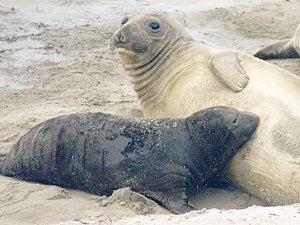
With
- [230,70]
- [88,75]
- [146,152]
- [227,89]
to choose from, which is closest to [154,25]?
[230,70]

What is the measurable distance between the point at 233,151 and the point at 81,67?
4101 millimetres

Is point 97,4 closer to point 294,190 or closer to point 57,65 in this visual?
point 57,65

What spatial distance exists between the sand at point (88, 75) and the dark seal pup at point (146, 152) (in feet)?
0.50

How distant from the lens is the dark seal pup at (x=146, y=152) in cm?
389

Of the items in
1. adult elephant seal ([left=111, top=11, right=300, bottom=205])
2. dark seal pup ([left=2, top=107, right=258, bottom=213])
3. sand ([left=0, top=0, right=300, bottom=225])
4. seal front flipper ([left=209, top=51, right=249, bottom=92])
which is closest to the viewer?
sand ([left=0, top=0, right=300, bottom=225])

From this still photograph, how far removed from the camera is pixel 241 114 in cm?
399

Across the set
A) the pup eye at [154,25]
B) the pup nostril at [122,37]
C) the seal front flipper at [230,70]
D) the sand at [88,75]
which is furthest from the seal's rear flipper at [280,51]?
the pup nostril at [122,37]

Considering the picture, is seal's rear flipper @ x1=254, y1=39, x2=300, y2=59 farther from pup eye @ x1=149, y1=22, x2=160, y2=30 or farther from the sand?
pup eye @ x1=149, y1=22, x2=160, y2=30

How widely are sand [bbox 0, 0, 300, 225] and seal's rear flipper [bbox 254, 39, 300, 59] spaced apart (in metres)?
0.12

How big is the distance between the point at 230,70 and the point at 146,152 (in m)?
1.29

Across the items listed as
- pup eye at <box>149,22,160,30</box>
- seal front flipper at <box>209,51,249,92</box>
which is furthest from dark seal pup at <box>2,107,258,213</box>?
pup eye at <box>149,22,160,30</box>

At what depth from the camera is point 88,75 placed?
23.9 ft

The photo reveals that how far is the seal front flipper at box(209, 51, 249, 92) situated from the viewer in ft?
14.5

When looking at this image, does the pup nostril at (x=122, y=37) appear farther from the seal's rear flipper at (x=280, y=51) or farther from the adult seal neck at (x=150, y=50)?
the seal's rear flipper at (x=280, y=51)
